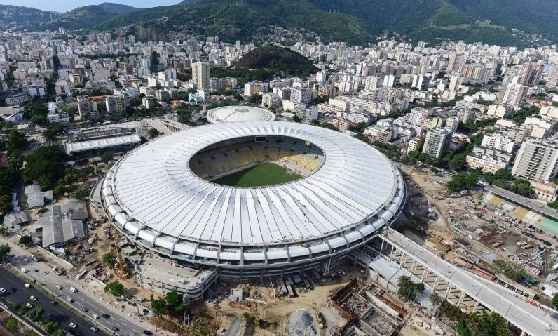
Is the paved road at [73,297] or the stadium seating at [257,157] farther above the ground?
the stadium seating at [257,157]

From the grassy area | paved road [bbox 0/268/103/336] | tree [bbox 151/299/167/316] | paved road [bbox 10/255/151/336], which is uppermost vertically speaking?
the grassy area

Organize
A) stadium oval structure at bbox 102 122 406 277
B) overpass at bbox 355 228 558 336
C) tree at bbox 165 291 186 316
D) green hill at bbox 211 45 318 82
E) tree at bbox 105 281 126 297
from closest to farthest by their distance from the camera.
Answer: overpass at bbox 355 228 558 336 < tree at bbox 165 291 186 316 < tree at bbox 105 281 126 297 < stadium oval structure at bbox 102 122 406 277 < green hill at bbox 211 45 318 82

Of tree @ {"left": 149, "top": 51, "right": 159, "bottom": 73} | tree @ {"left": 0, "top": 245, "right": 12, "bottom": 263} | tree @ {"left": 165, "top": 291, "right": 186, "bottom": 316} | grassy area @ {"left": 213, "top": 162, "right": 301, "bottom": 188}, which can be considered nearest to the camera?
tree @ {"left": 165, "top": 291, "right": 186, "bottom": 316}

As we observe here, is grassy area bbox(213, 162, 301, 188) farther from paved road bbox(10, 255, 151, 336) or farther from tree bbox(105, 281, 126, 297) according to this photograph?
paved road bbox(10, 255, 151, 336)

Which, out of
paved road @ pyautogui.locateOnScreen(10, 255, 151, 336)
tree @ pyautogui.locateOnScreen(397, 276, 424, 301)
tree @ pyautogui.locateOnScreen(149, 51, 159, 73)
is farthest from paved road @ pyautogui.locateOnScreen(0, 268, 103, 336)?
tree @ pyautogui.locateOnScreen(149, 51, 159, 73)

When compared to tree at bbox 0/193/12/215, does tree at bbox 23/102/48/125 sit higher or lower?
higher

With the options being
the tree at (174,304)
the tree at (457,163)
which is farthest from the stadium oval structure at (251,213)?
the tree at (457,163)

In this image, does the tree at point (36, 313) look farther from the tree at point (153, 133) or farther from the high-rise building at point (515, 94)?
the high-rise building at point (515, 94)
